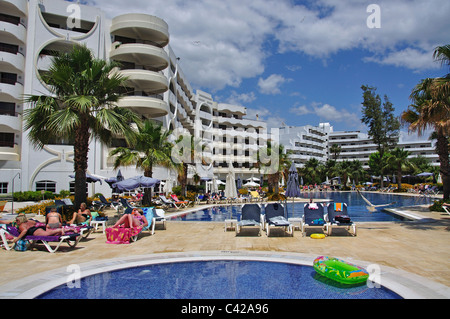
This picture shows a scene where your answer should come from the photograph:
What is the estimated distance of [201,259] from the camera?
716cm

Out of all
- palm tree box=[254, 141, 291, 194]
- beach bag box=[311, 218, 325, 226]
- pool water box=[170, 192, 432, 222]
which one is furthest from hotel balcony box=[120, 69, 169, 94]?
beach bag box=[311, 218, 325, 226]

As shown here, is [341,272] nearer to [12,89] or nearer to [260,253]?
[260,253]

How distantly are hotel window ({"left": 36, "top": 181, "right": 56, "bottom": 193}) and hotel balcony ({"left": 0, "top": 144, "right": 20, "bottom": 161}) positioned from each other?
114 inches

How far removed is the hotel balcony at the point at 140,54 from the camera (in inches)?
1248

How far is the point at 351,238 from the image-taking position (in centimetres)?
976

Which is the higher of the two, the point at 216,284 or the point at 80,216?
the point at 80,216

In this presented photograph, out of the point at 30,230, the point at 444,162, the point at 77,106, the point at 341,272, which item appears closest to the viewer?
the point at 341,272

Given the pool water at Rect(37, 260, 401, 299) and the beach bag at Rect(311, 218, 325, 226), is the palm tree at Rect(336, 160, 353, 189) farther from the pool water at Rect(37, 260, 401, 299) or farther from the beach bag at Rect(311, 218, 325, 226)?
the pool water at Rect(37, 260, 401, 299)

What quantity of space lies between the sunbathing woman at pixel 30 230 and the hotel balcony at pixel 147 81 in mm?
23307

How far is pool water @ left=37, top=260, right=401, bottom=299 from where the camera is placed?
511cm

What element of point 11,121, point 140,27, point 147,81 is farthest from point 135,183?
point 140,27

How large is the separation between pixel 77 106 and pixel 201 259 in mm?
8434

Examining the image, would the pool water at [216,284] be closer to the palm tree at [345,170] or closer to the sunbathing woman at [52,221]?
the sunbathing woman at [52,221]
